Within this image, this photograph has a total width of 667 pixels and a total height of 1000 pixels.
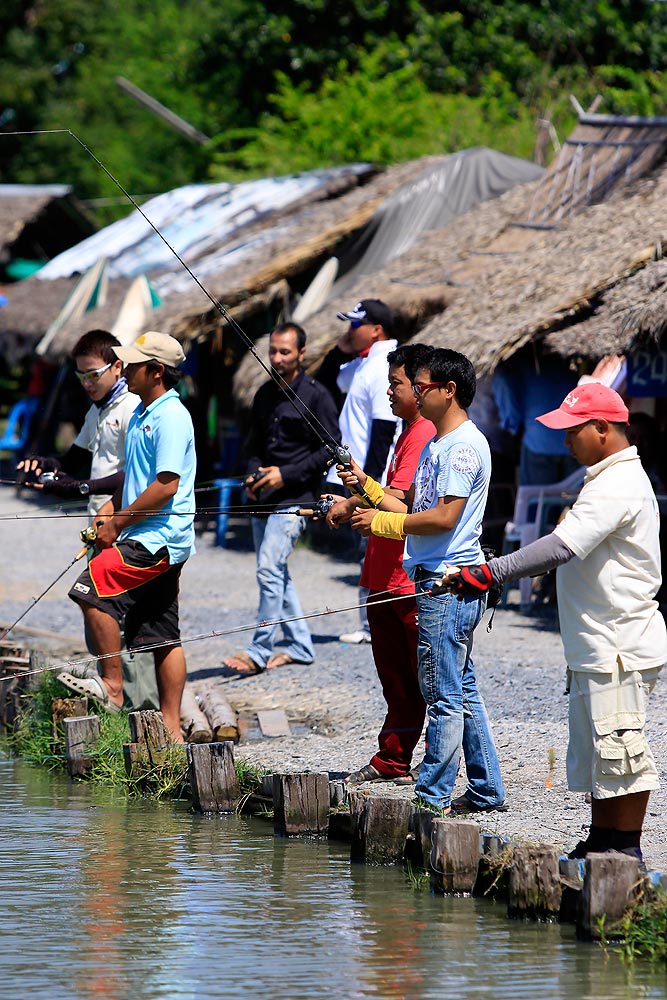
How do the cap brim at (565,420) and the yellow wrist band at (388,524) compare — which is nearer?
the cap brim at (565,420)

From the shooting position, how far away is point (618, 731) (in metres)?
4.91

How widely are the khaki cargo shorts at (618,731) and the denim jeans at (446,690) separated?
32.9 inches

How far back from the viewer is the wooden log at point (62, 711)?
7.74m

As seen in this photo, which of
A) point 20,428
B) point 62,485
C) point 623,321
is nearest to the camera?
point 62,485

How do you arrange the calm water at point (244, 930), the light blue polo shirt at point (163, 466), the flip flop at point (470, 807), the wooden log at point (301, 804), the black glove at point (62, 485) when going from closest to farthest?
1. the calm water at point (244, 930)
2. the flip flop at point (470, 807)
3. the wooden log at point (301, 804)
4. the light blue polo shirt at point (163, 466)
5. the black glove at point (62, 485)

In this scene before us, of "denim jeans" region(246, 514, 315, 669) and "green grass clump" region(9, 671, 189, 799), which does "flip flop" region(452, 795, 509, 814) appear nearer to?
"green grass clump" region(9, 671, 189, 799)

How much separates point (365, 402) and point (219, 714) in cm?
205

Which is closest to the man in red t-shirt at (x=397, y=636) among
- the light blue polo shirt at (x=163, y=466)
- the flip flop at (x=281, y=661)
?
A: the light blue polo shirt at (x=163, y=466)

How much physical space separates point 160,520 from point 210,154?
29.0 m

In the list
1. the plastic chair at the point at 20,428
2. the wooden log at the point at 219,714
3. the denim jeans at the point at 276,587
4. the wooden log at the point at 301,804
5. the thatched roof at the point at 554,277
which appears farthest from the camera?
the plastic chair at the point at 20,428

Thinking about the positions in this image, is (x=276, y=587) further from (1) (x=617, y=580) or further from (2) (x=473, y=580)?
(1) (x=617, y=580)

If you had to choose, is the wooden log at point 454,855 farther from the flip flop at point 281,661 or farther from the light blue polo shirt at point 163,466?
the flip flop at point 281,661

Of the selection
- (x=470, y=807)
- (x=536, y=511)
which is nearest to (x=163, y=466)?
(x=470, y=807)

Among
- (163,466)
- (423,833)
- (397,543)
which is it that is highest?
(163,466)
